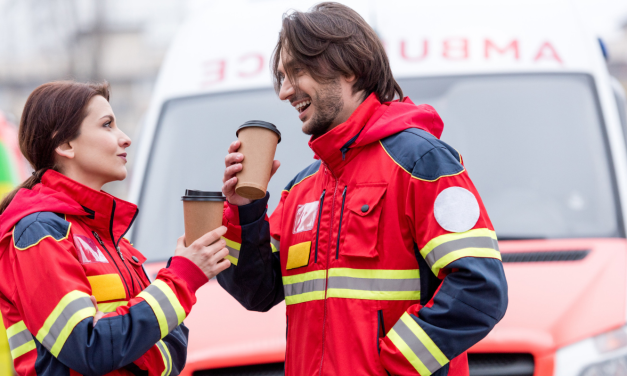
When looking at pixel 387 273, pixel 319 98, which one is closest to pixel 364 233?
pixel 387 273

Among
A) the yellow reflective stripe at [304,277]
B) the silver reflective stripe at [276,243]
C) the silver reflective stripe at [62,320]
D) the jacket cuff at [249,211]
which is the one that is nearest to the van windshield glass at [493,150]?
the silver reflective stripe at [276,243]

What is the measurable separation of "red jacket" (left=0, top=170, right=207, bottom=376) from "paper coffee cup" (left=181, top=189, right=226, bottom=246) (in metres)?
0.12

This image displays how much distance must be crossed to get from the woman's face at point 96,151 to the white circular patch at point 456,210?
1123 millimetres

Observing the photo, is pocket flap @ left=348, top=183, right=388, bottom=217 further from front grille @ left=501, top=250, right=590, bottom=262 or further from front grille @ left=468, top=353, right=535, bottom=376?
front grille @ left=501, top=250, right=590, bottom=262

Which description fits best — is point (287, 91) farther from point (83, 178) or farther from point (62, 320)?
point (62, 320)

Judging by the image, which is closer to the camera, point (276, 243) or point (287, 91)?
point (287, 91)

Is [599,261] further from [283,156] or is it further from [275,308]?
[283,156]

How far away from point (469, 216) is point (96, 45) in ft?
68.0

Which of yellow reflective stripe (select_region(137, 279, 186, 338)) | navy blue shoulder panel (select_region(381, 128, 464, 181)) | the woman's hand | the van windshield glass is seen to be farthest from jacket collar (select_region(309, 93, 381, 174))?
the van windshield glass

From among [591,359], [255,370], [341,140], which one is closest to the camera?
[341,140]

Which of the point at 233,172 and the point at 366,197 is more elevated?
the point at 233,172

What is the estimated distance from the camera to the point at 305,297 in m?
2.54

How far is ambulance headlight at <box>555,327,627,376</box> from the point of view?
9.36 ft

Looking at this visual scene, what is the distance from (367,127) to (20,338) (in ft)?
4.27
